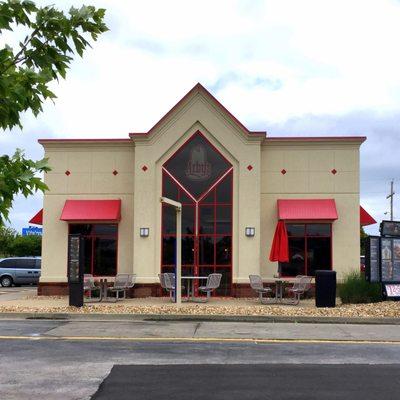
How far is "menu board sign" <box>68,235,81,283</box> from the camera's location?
725 inches

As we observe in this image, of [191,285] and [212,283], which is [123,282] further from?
[212,283]

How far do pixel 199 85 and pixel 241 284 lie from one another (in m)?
7.52

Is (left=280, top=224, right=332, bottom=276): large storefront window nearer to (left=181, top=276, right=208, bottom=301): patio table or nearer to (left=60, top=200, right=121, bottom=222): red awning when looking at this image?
(left=181, top=276, right=208, bottom=301): patio table

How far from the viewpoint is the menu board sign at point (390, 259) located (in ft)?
65.3

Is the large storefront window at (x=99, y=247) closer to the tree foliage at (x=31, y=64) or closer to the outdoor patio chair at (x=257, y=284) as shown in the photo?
the outdoor patio chair at (x=257, y=284)

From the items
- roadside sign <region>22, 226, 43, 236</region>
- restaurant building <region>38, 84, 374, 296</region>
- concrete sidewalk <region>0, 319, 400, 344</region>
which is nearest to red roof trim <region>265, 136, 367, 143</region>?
restaurant building <region>38, 84, 374, 296</region>

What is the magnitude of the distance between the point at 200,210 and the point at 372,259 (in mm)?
6464

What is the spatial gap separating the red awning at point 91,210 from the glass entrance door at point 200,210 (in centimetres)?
190

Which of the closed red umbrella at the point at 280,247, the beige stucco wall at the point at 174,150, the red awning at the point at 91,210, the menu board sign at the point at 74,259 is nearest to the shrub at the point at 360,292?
the closed red umbrella at the point at 280,247

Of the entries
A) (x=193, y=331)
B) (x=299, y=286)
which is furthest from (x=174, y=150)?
(x=193, y=331)

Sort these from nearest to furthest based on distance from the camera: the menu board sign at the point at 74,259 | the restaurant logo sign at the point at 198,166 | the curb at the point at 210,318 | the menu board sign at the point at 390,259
Result: the curb at the point at 210,318
the menu board sign at the point at 74,259
the menu board sign at the point at 390,259
the restaurant logo sign at the point at 198,166

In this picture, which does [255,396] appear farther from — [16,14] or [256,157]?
[256,157]

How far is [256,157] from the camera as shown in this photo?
22719 millimetres

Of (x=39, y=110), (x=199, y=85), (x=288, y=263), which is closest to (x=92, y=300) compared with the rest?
(x=288, y=263)
